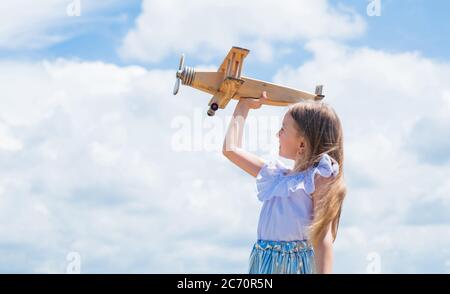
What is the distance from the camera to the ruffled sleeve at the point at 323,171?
3607 millimetres

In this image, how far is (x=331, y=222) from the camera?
3.53 meters

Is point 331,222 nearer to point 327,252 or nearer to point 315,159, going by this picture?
point 327,252

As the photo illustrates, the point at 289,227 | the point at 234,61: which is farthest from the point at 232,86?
the point at 289,227

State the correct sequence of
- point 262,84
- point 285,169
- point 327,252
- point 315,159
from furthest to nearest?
point 262,84
point 285,169
point 315,159
point 327,252

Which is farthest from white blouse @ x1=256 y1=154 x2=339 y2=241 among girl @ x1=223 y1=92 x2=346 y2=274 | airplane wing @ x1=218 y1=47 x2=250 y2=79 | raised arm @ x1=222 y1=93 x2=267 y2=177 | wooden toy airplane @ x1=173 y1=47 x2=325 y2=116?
airplane wing @ x1=218 y1=47 x2=250 y2=79

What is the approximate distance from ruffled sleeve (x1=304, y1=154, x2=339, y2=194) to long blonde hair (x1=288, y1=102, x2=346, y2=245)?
0.04 metres

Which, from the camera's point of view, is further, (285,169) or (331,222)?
(285,169)

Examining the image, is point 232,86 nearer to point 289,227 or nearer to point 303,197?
point 303,197

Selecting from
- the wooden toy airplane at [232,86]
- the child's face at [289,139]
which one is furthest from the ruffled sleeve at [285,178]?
the wooden toy airplane at [232,86]

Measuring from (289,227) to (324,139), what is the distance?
629 millimetres

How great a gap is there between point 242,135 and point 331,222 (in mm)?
1000

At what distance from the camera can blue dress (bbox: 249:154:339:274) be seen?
3.61 m
